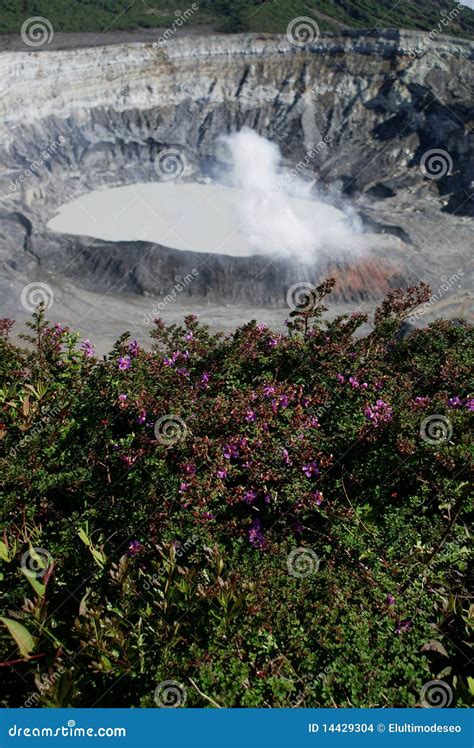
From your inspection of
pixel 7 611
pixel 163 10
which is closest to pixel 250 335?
pixel 7 611

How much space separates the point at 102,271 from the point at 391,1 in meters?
38.8

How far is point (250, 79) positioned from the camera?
40.7m

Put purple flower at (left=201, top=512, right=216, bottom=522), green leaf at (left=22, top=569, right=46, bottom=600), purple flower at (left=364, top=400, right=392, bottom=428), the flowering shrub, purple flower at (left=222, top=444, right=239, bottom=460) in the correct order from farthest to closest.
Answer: purple flower at (left=364, top=400, right=392, bottom=428) → purple flower at (left=222, top=444, right=239, bottom=460) → purple flower at (left=201, top=512, right=216, bottom=522) → green leaf at (left=22, top=569, right=46, bottom=600) → the flowering shrub

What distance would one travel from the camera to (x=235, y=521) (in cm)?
675

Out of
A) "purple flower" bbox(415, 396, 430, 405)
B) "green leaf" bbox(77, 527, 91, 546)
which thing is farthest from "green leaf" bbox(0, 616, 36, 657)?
"purple flower" bbox(415, 396, 430, 405)

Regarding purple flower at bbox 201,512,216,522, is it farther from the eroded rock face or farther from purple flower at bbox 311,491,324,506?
the eroded rock face

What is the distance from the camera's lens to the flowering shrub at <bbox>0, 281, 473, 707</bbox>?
5.48m

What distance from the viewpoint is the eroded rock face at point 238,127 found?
86.8ft

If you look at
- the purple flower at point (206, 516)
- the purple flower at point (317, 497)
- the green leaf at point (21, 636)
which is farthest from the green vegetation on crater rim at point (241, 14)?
the green leaf at point (21, 636)

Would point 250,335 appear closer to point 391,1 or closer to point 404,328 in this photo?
point 404,328

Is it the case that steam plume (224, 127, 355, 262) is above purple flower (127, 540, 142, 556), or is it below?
above

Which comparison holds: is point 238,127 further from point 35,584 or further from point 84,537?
point 35,584

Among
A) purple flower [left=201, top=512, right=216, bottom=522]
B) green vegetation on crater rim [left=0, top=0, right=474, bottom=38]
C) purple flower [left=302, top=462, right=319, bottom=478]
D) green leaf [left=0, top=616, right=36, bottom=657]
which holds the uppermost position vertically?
green vegetation on crater rim [left=0, top=0, right=474, bottom=38]

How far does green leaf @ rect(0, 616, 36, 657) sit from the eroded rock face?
20846 mm
